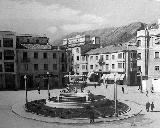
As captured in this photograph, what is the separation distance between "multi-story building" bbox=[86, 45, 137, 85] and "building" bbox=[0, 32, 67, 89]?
13162 mm

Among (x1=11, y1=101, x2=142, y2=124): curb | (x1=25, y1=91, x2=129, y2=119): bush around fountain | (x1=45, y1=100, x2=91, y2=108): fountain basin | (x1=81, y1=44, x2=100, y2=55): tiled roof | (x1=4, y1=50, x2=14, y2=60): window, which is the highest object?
(x1=81, y1=44, x2=100, y2=55): tiled roof

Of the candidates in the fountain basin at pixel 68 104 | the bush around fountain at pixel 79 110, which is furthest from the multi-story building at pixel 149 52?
the fountain basin at pixel 68 104

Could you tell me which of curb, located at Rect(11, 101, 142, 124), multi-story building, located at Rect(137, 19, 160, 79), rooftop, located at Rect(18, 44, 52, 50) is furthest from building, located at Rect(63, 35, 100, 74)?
curb, located at Rect(11, 101, 142, 124)

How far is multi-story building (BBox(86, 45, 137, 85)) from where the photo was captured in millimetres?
55594

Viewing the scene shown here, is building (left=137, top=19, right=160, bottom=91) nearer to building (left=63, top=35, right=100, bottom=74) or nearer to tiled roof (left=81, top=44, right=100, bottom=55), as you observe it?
building (left=63, top=35, right=100, bottom=74)

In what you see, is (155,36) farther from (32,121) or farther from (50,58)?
(32,121)

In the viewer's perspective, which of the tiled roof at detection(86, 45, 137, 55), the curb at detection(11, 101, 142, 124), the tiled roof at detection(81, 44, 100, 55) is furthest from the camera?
the tiled roof at detection(81, 44, 100, 55)

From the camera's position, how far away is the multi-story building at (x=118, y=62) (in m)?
55.6

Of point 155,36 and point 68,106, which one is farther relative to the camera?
point 155,36

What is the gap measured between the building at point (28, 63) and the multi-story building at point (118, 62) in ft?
43.2

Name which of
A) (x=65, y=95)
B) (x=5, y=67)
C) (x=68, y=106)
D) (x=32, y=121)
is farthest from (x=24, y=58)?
(x=32, y=121)

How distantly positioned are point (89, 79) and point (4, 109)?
133 ft

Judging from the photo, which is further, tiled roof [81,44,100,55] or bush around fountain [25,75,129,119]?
tiled roof [81,44,100,55]

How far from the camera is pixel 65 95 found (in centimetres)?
2919
